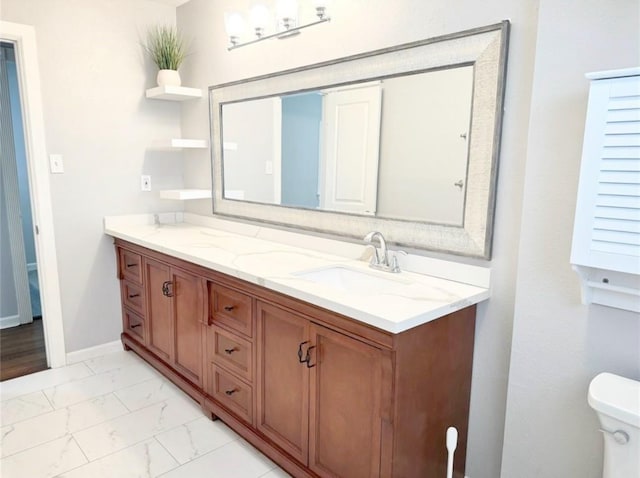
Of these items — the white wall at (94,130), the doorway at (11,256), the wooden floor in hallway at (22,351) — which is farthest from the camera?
the doorway at (11,256)

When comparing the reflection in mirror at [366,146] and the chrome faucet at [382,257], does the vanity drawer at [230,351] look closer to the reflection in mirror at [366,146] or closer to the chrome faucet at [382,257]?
the chrome faucet at [382,257]

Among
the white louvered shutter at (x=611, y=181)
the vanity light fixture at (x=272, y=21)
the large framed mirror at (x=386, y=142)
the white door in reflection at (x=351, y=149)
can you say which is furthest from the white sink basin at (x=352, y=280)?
the vanity light fixture at (x=272, y=21)

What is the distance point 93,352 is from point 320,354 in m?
2.11

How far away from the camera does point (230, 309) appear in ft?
6.53

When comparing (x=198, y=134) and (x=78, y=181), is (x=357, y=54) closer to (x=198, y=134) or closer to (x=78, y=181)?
(x=198, y=134)

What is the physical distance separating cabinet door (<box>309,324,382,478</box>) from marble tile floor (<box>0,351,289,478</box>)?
401 millimetres

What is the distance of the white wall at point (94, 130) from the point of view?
8.63 ft

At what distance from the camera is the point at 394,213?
1.90 metres

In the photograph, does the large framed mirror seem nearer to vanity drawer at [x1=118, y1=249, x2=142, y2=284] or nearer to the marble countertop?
the marble countertop

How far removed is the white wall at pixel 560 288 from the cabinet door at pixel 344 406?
485mm

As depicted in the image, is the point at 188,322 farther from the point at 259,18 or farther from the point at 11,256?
the point at 11,256

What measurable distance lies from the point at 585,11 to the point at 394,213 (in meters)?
0.96

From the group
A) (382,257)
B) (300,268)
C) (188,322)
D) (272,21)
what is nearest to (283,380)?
(300,268)

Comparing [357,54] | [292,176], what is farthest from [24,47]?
[357,54]
